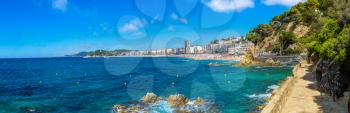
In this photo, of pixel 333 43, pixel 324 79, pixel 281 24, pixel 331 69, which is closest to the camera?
pixel 333 43

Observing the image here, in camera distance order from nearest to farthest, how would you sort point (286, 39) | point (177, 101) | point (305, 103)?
point (305, 103)
point (177, 101)
point (286, 39)

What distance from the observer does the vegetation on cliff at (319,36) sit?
69.1 ft

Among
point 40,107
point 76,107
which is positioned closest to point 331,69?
point 76,107

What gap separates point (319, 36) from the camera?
26.2m

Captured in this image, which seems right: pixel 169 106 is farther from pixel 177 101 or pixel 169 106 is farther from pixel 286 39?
pixel 286 39

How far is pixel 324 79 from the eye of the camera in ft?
90.1

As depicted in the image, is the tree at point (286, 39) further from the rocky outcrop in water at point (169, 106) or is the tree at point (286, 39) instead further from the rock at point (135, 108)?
the rock at point (135, 108)

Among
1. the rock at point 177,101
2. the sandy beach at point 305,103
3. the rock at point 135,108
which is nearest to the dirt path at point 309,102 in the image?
the sandy beach at point 305,103

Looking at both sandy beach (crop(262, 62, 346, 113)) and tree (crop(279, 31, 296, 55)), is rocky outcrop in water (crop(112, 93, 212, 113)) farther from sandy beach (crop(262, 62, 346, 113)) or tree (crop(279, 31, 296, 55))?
tree (crop(279, 31, 296, 55))

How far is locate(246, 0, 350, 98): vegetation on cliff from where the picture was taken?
829 inches

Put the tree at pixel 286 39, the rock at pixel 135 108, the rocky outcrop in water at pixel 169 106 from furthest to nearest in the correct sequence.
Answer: the tree at pixel 286 39 → the rock at pixel 135 108 → the rocky outcrop in water at pixel 169 106

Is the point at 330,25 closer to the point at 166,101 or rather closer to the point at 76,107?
the point at 166,101

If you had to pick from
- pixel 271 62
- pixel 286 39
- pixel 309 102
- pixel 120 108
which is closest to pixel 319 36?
pixel 309 102

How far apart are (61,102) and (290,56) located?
73741 mm
